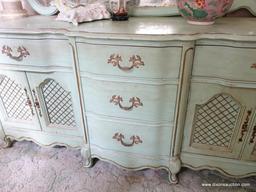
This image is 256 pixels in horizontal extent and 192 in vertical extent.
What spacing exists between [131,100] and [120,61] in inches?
8.4

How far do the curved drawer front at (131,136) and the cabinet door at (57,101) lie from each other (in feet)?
0.44

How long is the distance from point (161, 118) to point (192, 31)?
45cm

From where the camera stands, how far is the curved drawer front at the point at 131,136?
1.09 metres

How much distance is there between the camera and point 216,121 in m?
1.06

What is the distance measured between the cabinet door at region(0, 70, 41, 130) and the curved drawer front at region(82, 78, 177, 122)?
424 millimetres

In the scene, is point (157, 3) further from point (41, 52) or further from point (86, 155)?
point (86, 155)

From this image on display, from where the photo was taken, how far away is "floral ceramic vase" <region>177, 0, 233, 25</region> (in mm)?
916

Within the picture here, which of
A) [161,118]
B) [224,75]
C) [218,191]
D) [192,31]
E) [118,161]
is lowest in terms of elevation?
[218,191]

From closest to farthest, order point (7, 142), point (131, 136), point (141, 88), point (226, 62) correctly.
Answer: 1. point (226, 62)
2. point (141, 88)
3. point (131, 136)
4. point (7, 142)

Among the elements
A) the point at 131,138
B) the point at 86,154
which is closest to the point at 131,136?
the point at 131,138

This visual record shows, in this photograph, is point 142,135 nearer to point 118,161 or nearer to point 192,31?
point 118,161

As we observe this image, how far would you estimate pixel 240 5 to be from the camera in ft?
3.73

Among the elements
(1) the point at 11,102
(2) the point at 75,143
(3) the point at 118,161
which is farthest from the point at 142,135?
(1) the point at 11,102

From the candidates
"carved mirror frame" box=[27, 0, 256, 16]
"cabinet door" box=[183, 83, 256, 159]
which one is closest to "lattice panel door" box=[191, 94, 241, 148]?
"cabinet door" box=[183, 83, 256, 159]
